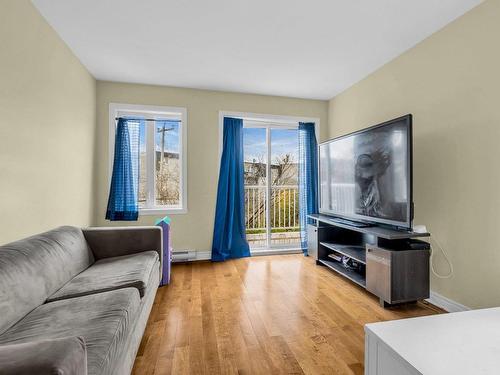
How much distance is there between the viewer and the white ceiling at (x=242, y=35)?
6.63 ft

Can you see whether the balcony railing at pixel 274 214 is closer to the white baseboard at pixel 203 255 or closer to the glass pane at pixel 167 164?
the white baseboard at pixel 203 255

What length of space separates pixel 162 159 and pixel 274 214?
1.93m

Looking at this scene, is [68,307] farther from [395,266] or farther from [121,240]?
[395,266]

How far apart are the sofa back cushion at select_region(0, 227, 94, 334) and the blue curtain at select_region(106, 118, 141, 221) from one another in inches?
54.6

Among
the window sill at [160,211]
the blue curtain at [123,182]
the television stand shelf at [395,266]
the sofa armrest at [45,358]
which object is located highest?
the blue curtain at [123,182]

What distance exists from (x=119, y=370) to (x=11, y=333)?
50 centimetres

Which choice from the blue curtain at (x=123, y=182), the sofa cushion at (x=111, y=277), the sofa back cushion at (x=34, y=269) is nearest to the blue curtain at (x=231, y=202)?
the blue curtain at (x=123, y=182)

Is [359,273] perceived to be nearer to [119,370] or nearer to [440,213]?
[440,213]

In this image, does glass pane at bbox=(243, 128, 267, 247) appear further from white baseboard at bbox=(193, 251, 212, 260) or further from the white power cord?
the white power cord

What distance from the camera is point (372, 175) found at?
2586 mm

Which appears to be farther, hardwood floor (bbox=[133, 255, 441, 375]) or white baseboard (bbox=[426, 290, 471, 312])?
white baseboard (bbox=[426, 290, 471, 312])

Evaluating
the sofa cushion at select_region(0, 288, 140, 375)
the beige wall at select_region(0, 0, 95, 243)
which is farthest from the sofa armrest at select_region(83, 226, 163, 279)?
the sofa cushion at select_region(0, 288, 140, 375)

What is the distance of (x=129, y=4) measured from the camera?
2.00m

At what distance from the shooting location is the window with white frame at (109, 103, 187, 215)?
11.8ft
